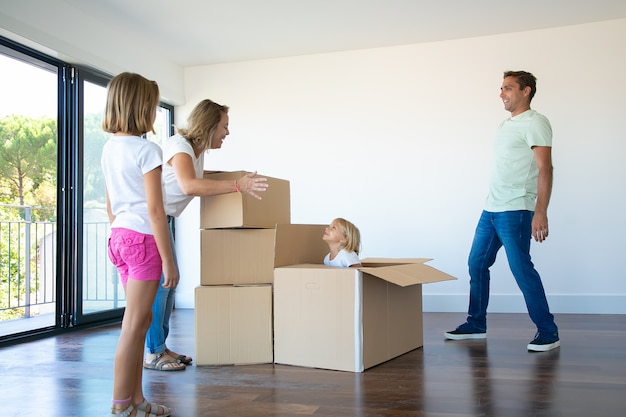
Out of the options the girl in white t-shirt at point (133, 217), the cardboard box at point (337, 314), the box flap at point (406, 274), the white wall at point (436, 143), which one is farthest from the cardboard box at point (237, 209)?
the white wall at point (436, 143)

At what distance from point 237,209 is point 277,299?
17.4 inches

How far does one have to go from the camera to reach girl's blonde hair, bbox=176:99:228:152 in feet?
8.63

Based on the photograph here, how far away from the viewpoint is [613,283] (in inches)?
177

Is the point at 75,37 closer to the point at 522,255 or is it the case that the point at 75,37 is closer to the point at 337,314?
the point at 337,314

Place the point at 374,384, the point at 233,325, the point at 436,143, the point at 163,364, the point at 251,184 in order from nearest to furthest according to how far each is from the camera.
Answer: the point at 374,384 → the point at 251,184 → the point at 163,364 → the point at 233,325 → the point at 436,143

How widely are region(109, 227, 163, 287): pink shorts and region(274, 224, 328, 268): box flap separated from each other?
104cm

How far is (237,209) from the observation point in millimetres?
2713

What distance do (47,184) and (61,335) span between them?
3.21 ft

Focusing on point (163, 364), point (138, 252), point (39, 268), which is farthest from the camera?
point (39, 268)

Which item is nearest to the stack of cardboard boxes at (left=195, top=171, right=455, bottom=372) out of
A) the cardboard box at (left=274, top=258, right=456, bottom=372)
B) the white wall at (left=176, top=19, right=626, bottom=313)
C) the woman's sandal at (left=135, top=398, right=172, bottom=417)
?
the cardboard box at (left=274, top=258, right=456, bottom=372)

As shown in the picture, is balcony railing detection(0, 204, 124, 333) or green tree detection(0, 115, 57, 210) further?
balcony railing detection(0, 204, 124, 333)

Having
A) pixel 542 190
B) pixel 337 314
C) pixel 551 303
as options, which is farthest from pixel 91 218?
pixel 551 303

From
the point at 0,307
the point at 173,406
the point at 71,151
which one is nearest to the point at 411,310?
the point at 173,406

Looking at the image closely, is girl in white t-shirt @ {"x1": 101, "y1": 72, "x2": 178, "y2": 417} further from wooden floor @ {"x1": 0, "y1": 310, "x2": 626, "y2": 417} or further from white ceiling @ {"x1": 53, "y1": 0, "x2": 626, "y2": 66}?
white ceiling @ {"x1": 53, "y1": 0, "x2": 626, "y2": 66}
